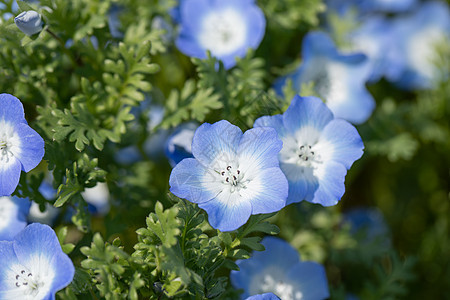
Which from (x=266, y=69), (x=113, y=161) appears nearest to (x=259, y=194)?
(x=113, y=161)

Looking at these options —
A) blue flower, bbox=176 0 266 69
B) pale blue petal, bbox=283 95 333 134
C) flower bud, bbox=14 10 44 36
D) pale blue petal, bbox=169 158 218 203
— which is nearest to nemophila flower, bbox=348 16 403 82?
blue flower, bbox=176 0 266 69

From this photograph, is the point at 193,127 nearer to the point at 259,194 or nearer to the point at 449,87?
the point at 259,194

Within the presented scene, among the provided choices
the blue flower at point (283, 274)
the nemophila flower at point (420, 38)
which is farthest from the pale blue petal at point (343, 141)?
the nemophila flower at point (420, 38)

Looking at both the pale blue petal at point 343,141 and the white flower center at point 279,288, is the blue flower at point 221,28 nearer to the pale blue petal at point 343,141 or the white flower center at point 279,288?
the pale blue petal at point 343,141

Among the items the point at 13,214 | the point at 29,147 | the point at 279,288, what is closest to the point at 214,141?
the point at 29,147

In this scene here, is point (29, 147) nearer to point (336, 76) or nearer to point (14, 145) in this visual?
point (14, 145)

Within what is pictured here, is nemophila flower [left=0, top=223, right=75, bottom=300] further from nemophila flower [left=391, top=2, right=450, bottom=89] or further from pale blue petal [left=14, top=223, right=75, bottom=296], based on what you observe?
nemophila flower [left=391, top=2, right=450, bottom=89]

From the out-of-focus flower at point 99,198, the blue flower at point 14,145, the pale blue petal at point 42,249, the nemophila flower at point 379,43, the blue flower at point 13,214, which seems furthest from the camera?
the nemophila flower at point 379,43
